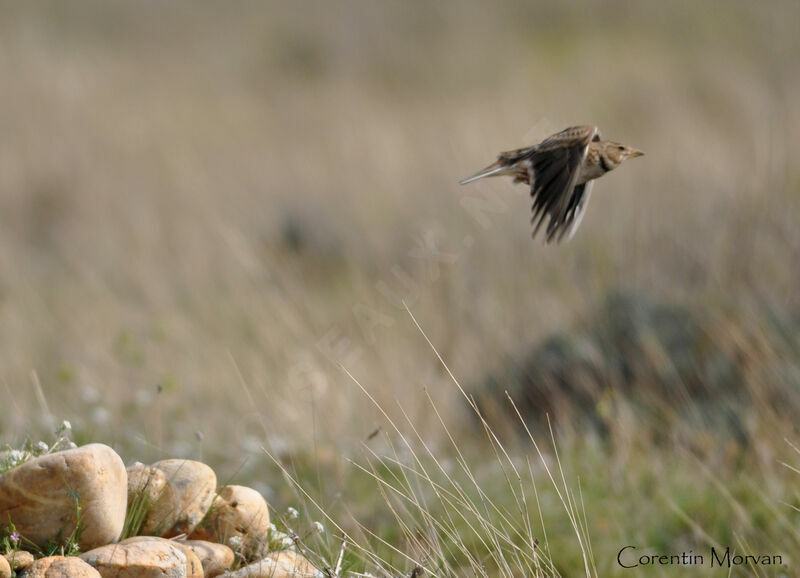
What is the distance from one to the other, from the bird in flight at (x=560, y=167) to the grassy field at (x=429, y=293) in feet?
1.26

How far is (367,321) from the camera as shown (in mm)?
8258

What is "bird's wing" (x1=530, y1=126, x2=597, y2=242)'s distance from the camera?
2482mm

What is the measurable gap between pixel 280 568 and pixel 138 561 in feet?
1.14

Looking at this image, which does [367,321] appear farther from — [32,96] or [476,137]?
[32,96]

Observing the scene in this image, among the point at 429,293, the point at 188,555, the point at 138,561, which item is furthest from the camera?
the point at 429,293

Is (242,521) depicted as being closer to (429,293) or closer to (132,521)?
(132,521)

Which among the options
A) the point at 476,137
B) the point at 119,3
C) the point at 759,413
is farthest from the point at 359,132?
the point at 119,3

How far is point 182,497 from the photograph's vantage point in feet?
8.96

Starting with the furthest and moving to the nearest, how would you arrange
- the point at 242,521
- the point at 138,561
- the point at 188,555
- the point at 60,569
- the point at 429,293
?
the point at 429,293 → the point at 242,521 → the point at 188,555 → the point at 138,561 → the point at 60,569

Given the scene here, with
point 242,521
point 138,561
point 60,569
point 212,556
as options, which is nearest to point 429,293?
point 242,521

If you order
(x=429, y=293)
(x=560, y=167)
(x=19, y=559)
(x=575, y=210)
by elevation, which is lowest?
(x=429, y=293)

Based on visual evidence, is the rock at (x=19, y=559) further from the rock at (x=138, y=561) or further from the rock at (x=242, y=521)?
the rock at (x=242, y=521)

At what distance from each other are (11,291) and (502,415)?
544 cm

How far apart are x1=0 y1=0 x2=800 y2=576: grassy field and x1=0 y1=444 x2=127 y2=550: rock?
46 cm
